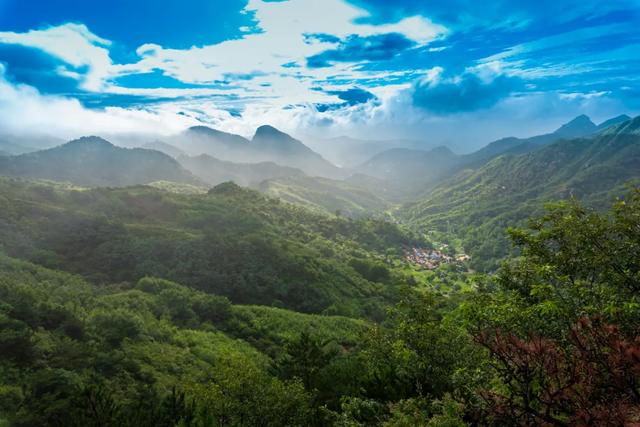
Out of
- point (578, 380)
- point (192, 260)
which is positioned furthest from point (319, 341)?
point (192, 260)

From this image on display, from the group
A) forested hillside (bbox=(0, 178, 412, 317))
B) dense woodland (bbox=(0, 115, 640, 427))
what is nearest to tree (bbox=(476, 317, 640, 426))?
dense woodland (bbox=(0, 115, 640, 427))

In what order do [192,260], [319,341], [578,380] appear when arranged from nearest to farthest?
[578,380], [319,341], [192,260]

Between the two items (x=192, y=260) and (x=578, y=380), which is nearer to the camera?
(x=578, y=380)

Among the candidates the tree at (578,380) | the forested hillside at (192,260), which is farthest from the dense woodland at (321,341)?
the forested hillside at (192,260)

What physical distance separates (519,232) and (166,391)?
53.3 m

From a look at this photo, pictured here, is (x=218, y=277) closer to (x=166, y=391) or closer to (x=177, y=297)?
(x=177, y=297)

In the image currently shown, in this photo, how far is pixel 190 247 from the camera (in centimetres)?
15812

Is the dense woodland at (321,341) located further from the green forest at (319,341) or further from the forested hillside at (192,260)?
the forested hillside at (192,260)

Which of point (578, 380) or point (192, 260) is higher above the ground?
point (578, 380)

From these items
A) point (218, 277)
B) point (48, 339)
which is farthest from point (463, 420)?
point (218, 277)

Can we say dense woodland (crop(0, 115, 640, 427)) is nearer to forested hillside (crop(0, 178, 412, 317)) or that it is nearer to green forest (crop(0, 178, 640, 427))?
green forest (crop(0, 178, 640, 427))

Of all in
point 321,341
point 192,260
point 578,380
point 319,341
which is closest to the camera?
point 578,380

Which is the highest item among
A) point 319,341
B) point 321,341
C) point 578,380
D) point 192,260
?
point 578,380

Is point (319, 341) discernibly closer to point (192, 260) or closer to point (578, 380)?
point (578, 380)
